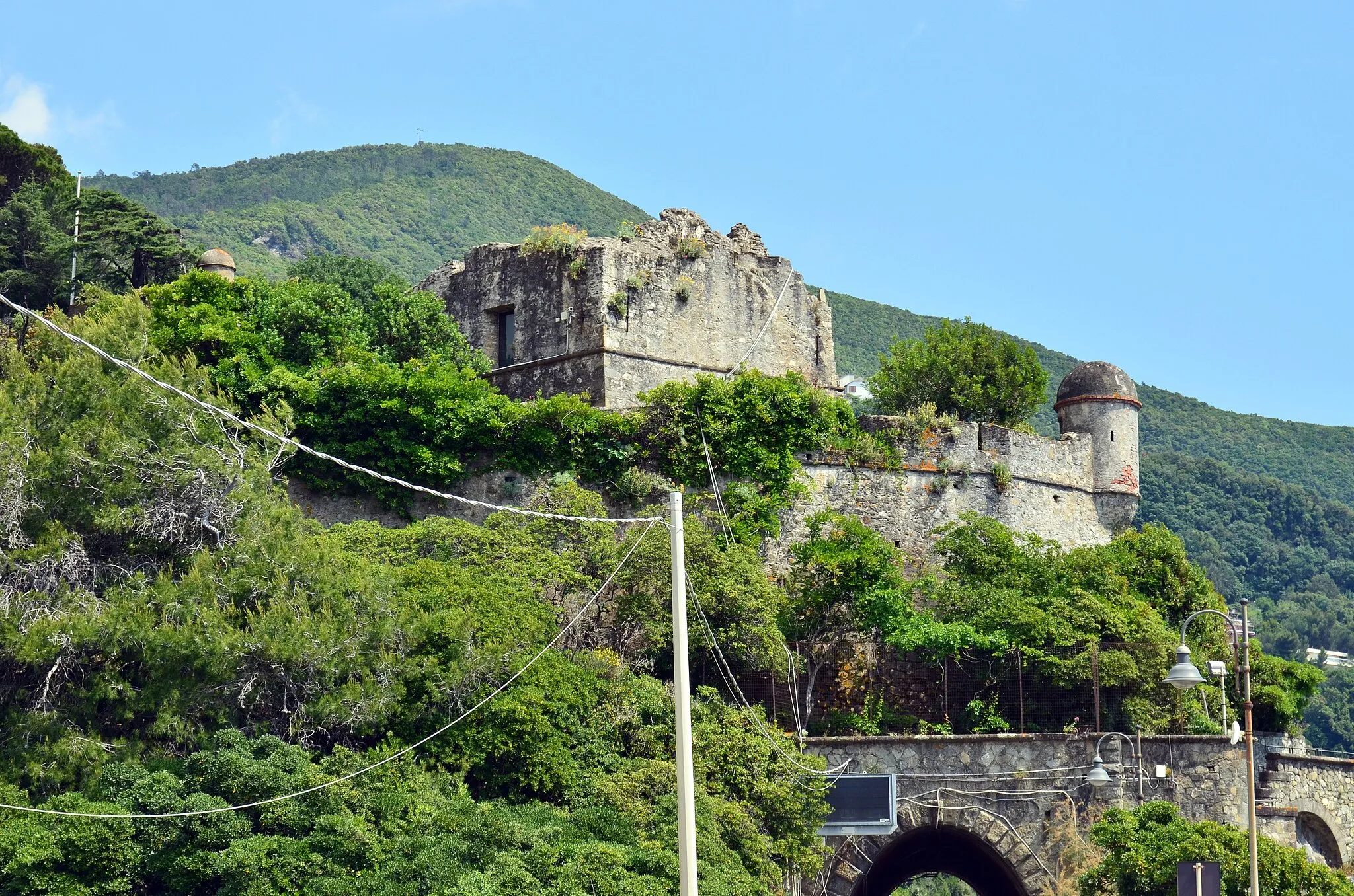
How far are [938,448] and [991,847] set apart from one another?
29.4 ft

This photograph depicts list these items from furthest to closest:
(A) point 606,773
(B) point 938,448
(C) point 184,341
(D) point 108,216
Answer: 1. (D) point 108,216
2. (B) point 938,448
3. (C) point 184,341
4. (A) point 606,773

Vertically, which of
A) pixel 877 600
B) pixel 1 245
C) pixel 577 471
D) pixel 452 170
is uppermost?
pixel 452 170

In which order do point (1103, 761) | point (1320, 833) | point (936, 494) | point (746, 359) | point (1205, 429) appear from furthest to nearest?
point (1205, 429), point (746, 359), point (936, 494), point (1320, 833), point (1103, 761)

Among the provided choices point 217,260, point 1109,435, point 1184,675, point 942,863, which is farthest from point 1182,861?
point 217,260

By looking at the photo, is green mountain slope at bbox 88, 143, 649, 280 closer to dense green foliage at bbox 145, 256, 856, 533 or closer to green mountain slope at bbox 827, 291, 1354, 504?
green mountain slope at bbox 827, 291, 1354, 504

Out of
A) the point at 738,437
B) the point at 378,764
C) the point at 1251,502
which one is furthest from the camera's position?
the point at 1251,502

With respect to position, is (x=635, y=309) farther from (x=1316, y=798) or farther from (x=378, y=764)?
(x=1316, y=798)

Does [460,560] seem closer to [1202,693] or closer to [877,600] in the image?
[877,600]

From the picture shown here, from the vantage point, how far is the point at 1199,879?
71.2 feet

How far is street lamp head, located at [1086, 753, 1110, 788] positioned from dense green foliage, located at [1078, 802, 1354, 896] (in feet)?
2.07

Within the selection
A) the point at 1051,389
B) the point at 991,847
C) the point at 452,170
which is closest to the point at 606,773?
the point at 991,847

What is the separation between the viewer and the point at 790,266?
36656mm

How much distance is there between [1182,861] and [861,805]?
16.0ft

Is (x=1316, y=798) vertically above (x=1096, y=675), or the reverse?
(x=1096, y=675)
